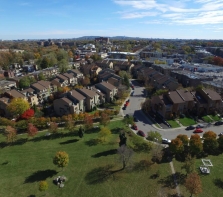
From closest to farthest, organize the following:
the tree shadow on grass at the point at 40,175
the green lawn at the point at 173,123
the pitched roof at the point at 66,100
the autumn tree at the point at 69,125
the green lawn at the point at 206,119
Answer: the tree shadow on grass at the point at 40,175
the autumn tree at the point at 69,125
the green lawn at the point at 173,123
the green lawn at the point at 206,119
the pitched roof at the point at 66,100

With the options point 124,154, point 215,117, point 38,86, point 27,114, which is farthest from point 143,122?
point 38,86

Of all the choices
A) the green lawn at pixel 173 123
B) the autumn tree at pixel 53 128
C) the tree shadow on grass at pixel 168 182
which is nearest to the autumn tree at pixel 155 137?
the tree shadow on grass at pixel 168 182

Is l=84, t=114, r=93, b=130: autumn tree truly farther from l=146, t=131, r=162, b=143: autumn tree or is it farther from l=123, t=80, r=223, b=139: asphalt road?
l=146, t=131, r=162, b=143: autumn tree

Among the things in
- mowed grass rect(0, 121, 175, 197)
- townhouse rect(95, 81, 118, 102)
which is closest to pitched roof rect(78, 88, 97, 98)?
A: townhouse rect(95, 81, 118, 102)

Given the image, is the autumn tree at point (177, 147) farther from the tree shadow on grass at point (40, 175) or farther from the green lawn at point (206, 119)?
the tree shadow on grass at point (40, 175)

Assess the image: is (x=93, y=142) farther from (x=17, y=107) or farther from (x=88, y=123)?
(x=17, y=107)
